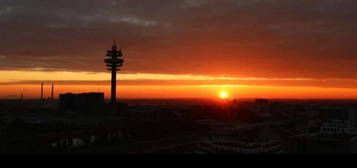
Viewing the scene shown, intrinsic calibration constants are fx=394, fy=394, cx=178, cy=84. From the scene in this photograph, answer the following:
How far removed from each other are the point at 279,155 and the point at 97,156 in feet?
1.75

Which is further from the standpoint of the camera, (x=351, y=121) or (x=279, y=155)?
(x=351, y=121)

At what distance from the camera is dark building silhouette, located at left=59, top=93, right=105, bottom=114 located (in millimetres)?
37500

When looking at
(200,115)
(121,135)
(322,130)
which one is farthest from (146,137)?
(200,115)

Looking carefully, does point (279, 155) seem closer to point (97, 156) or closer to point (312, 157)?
point (312, 157)

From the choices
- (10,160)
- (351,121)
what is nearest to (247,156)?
(10,160)

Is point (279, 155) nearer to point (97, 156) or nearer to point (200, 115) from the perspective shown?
point (97, 156)

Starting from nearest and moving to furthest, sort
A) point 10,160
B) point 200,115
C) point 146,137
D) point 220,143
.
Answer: point 10,160 < point 220,143 < point 146,137 < point 200,115

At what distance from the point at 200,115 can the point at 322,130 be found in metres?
15.2

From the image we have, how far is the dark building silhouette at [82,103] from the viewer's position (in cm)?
3750

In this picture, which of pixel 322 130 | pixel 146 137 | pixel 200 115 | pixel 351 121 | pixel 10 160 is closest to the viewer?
pixel 10 160

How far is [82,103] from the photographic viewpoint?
125 feet

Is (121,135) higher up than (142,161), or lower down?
lower down

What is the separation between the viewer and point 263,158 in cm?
116

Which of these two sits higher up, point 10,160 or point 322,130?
point 10,160
